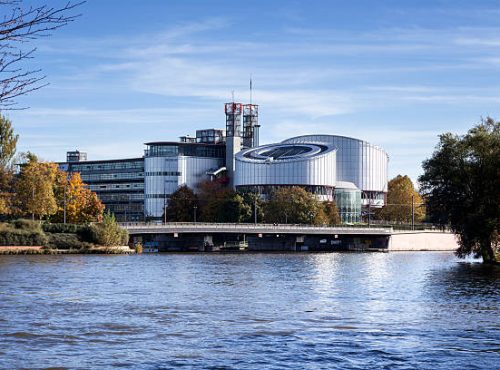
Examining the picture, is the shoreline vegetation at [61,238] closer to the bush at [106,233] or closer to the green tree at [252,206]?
the bush at [106,233]

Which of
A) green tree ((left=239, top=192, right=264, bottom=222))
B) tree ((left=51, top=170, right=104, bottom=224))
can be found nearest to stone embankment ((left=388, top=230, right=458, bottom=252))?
green tree ((left=239, top=192, right=264, bottom=222))

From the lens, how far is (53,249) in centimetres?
12506

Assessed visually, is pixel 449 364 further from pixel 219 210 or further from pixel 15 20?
pixel 219 210

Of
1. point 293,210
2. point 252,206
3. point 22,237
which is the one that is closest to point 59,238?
point 22,237

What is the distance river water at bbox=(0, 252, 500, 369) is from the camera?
35.5m

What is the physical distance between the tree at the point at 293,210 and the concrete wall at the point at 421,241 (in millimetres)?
19084

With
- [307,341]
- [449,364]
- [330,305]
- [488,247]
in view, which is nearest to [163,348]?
[307,341]

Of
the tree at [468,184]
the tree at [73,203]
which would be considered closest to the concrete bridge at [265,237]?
the tree at [73,203]

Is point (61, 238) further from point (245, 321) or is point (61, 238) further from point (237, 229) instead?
point (245, 321)

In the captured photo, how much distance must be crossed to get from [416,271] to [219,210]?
97747 mm

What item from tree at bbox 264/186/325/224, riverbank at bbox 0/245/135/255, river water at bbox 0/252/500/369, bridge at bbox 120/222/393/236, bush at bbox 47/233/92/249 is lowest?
river water at bbox 0/252/500/369

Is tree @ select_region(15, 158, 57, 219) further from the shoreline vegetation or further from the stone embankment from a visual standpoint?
the stone embankment

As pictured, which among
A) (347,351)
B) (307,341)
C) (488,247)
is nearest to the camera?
(347,351)

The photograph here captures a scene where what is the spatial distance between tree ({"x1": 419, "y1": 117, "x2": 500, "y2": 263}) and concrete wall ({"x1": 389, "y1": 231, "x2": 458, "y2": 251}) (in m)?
72.0
